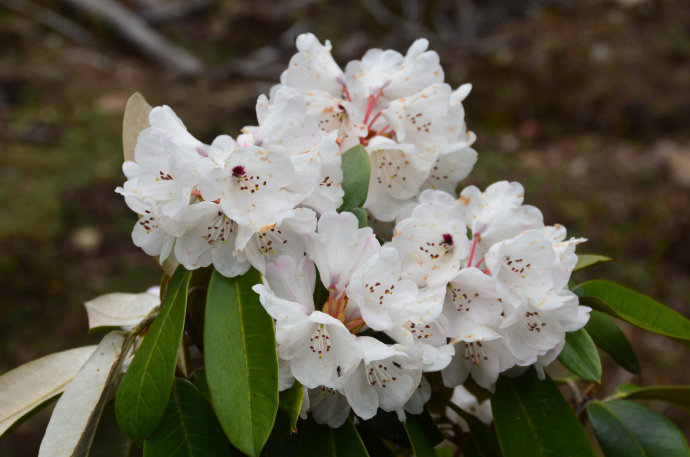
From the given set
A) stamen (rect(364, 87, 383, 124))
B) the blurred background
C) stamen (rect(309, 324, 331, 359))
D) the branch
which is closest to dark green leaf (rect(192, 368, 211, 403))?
stamen (rect(309, 324, 331, 359))

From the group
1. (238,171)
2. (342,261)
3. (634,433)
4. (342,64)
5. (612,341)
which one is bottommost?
(342,64)

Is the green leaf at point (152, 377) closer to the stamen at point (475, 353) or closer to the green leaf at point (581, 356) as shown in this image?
the stamen at point (475, 353)

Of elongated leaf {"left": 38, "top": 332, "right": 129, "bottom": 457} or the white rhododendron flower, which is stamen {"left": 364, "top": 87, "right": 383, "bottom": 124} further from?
elongated leaf {"left": 38, "top": 332, "right": 129, "bottom": 457}

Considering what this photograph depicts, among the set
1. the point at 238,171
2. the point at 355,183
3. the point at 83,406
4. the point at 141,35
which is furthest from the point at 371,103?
the point at 141,35

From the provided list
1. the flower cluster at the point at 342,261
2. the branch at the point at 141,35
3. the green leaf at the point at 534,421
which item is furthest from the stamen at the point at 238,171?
the branch at the point at 141,35

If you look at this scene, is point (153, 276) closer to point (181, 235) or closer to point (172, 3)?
point (181, 235)

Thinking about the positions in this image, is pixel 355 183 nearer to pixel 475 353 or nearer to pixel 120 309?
pixel 475 353
